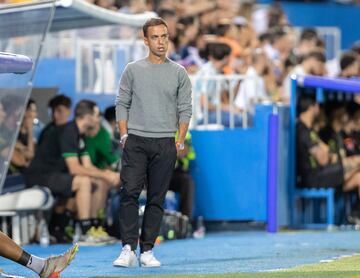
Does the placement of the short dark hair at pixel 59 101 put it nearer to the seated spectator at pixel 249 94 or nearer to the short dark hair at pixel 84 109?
the short dark hair at pixel 84 109

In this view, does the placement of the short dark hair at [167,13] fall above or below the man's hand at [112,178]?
above

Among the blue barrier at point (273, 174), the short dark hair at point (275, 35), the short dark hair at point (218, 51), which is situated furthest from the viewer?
the short dark hair at point (275, 35)

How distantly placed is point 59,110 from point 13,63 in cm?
555

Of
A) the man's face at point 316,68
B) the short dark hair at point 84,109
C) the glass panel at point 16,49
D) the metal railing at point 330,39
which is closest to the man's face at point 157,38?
the glass panel at point 16,49

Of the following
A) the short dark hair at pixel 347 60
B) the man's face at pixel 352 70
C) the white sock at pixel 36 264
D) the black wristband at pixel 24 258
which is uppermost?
the short dark hair at pixel 347 60

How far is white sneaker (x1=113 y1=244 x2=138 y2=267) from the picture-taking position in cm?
1176

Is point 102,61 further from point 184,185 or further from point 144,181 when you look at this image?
point 144,181

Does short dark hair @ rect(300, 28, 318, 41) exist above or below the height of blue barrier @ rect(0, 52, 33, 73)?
above

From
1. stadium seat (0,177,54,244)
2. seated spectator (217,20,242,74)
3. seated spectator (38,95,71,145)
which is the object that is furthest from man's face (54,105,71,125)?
seated spectator (217,20,242,74)

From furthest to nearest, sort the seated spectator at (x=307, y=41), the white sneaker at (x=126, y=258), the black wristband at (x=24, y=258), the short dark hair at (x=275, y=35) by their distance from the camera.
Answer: the short dark hair at (x=275, y=35)
the seated spectator at (x=307, y=41)
the white sneaker at (x=126, y=258)
the black wristband at (x=24, y=258)

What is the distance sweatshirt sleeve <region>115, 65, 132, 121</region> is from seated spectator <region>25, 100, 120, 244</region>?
338 cm

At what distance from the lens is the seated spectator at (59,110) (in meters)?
15.8

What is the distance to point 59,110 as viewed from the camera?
15.9 metres

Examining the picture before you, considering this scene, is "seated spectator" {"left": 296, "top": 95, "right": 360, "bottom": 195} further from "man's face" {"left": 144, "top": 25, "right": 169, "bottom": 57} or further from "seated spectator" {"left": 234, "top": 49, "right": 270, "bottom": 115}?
"man's face" {"left": 144, "top": 25, "right": 169, "bottom": 57}
